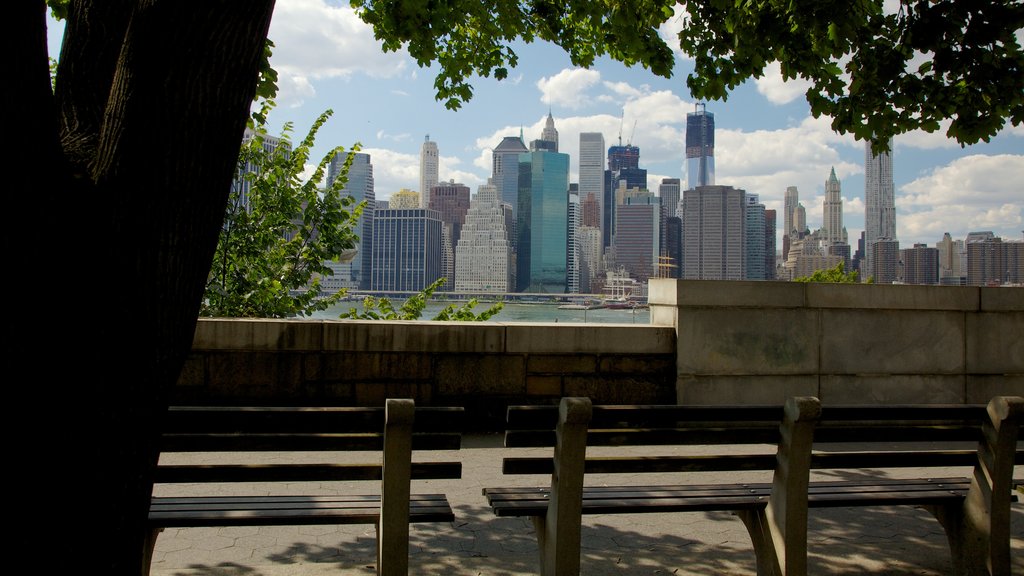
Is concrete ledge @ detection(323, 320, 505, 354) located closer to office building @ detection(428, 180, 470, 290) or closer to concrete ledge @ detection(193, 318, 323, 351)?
concrete ledge @ detection(193, 318, 323, 351)

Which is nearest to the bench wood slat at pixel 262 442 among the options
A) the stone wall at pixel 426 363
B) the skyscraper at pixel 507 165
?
the stone wall at pixel 426 363

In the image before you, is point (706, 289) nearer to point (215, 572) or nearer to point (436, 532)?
point (436, 532)

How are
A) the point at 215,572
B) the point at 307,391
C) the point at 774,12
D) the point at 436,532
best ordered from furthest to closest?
the point at 307,391 < the point at 774,12 < the point at 436,532 < the point at 215,572

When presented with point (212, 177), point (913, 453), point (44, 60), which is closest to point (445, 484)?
point (913, 453)

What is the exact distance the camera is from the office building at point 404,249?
33.0 meters

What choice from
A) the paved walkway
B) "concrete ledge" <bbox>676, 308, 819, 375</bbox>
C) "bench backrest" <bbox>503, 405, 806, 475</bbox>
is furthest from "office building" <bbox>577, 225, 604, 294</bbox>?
"bench backrest" <bbox>503, 405, 806, 475</bbox>

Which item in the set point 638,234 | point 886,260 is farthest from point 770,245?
point 638,234

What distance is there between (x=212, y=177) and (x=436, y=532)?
8.25 feet

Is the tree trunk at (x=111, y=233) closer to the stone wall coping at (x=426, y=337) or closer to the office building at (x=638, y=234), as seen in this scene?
the stone wall coping at (x=426, y=337)

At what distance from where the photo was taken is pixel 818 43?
6398mm

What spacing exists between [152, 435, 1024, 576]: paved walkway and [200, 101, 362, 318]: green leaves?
5.46 metres

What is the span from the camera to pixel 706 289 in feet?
24.1

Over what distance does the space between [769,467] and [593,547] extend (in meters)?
1.13

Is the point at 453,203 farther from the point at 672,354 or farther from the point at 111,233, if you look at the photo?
the point at 111,233
